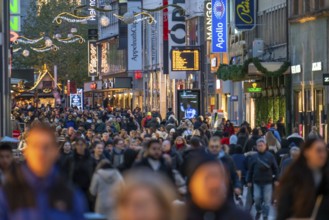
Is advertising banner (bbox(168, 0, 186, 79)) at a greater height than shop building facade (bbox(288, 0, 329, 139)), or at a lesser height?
greater

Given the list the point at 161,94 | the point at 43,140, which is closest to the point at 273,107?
the point at 161,94

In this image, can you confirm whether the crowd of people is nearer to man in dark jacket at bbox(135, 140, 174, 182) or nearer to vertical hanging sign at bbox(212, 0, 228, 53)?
man in dark jacket at bbox(135, 140, 174, 182)

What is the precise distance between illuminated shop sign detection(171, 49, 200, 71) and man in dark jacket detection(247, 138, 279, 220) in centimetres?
4288

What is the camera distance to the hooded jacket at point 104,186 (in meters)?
16.1

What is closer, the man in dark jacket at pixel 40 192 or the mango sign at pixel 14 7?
the man in dark jacket at pixel 40 192

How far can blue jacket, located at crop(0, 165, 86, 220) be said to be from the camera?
6707 millimetres

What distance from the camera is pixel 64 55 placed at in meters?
110

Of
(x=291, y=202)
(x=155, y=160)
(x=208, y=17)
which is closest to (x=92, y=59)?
(x=208, y=17)

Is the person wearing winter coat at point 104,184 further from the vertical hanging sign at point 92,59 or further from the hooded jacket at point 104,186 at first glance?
the vertical hanging sign at point 92,59

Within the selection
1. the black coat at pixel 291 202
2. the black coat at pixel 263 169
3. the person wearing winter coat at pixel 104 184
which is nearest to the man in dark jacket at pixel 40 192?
the black coat at pixel 291 202

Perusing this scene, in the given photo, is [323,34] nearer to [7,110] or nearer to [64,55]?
[7,110]

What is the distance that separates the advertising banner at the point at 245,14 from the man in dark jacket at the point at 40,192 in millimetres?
52061

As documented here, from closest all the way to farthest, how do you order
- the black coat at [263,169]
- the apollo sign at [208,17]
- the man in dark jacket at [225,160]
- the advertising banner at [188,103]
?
the man in dark jacket at [225,160]
the black coat at [263,169]
the advertising banner at [188,103]
the apollo sign at [208,17]

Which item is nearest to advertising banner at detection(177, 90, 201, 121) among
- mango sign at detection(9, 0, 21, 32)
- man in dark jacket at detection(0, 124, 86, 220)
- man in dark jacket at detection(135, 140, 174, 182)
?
mango sign at detection(9, 0, 21, 32)
